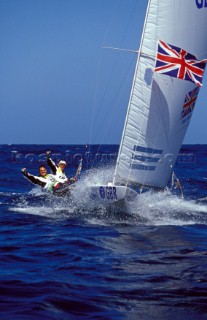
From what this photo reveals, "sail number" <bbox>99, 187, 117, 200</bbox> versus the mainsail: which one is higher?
the mainsail

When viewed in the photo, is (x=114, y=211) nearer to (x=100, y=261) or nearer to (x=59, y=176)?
(x=59, y=176)

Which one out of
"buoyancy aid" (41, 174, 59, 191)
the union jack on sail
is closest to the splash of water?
"buoyancy aid" (41, 174, 59, 191)

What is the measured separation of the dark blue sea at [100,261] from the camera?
6.58 metres

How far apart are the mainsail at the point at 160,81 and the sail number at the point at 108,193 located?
78 centimetres

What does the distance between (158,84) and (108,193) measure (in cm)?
342

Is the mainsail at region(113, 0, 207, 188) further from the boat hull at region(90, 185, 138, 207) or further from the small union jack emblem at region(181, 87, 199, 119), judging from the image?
the boat hull at region(90, 185, 138, 207)

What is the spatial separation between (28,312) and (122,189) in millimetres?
7125

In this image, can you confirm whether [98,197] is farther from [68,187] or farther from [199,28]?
[199,28]

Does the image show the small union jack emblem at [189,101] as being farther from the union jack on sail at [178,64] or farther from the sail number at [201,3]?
the sail number at [201,3]

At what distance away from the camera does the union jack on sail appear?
13.7 metres

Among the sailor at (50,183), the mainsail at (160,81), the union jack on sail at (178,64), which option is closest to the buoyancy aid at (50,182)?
the sailor at (50,183)

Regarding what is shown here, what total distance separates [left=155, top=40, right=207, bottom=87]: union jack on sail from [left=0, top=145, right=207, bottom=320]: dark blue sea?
385 centimetres

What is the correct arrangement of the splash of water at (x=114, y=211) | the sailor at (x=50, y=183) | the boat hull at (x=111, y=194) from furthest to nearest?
the sailor at (x=50, y=183) < the splash of water at (x=114, y=211) < the boat hull at (x=111, y=194)

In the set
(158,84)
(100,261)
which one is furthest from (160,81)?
(100,261)
